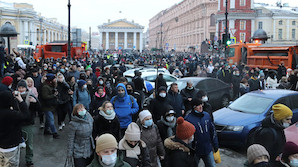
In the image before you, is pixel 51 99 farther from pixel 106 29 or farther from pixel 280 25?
pixel 106 29

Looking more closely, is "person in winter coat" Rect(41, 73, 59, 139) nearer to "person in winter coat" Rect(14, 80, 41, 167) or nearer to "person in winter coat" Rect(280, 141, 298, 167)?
"person in winter coat" Rect(14, 80, 41, 167)

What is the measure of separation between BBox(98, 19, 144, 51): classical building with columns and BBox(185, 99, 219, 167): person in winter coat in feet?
429

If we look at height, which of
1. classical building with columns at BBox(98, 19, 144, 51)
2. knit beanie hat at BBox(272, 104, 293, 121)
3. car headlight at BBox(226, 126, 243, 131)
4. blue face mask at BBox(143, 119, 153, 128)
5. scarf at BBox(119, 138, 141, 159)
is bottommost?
car headlight at BBox(226, 126, 243, 131)

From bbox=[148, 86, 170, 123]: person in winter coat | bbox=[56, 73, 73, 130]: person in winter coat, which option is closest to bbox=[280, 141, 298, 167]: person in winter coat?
bbox=[148, 86, 170, 123]: person in winter coat

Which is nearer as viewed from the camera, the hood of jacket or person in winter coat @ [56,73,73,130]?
the hood of jacket

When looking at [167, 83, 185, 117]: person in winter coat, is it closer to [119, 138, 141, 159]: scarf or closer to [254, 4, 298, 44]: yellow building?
[119, 138, 141, 159]: scarf

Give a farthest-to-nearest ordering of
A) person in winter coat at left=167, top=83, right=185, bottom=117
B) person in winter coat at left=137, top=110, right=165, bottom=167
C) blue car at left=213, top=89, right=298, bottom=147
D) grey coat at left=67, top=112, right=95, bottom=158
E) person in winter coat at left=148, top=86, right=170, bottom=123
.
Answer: blue car at left=213, top=89, right=298, bottom=147, person in winter coat at left=167, top=83, right=185, bottom=117, person in winter coat at left=148, top=86, right=170, bottom=123, grey coat at left=67, top=112, right=95, bottom=158, person in winter coat at left=137, top=110, right=165, bottom=167

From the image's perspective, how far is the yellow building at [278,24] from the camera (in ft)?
218

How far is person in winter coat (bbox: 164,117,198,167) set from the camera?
408 cm

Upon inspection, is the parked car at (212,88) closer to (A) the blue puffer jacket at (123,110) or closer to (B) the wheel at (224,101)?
(B) the wheel at (224,101)

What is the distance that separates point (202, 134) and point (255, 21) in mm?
63920

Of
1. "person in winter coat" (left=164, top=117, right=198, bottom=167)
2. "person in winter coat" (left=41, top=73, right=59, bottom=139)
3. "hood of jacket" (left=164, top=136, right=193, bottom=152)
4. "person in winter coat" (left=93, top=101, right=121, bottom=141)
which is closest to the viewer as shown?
"person in winter coat" (left=164, top=117, right=198, bottom=167)

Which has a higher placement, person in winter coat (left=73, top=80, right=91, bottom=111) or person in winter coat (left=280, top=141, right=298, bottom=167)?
person in winter coat (left=73, top=80, right=91, bottom=111)

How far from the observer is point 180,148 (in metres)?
4.18
